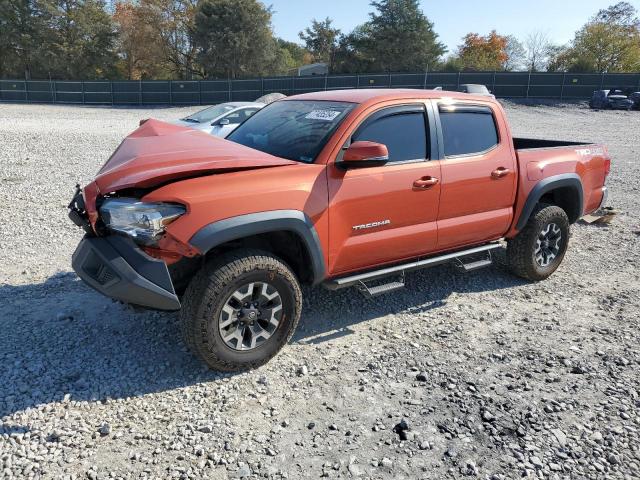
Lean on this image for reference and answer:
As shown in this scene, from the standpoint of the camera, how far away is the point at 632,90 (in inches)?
1200

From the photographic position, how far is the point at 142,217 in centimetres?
303

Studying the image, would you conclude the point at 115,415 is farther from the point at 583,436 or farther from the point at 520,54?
the point at 520,54

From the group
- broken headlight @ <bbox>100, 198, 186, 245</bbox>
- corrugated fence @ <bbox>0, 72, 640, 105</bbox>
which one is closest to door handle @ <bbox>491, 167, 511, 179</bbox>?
broken headlight @ <bbox>100, 198, 186, 245</bbox>

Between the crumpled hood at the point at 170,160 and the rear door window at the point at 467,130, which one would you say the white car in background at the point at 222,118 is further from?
the crumpled hood at the point at 170,160

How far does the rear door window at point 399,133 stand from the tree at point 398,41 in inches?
1739

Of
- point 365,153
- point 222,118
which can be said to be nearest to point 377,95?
point 365,153

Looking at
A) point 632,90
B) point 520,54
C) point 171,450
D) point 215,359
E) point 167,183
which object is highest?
point 520,54

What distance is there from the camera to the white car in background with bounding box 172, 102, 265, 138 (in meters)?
11.4

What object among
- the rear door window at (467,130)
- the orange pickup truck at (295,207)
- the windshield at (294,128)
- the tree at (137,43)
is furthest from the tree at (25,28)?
the rear door window at (467,130)

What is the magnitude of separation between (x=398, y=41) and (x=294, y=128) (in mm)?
45338

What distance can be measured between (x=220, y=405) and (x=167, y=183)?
142cm

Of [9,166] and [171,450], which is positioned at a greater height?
[9,166]

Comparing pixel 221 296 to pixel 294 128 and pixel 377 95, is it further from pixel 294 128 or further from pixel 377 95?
pixel 377 95

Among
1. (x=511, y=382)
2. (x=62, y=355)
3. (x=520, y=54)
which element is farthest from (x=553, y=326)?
(x=520, y=54)
